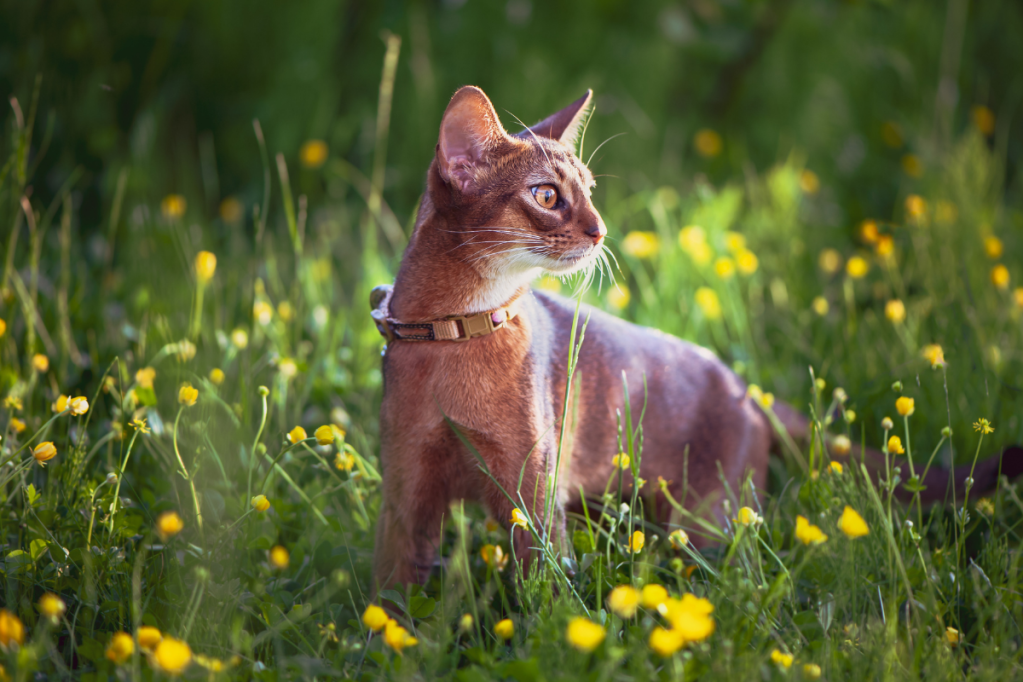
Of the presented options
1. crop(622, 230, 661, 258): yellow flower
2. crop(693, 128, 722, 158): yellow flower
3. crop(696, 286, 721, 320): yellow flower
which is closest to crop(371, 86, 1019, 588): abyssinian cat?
crop(696, 286, 721, 320): yellow flower

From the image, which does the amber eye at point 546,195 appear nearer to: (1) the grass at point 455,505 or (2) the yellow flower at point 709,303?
(1) the grass at point 455,505

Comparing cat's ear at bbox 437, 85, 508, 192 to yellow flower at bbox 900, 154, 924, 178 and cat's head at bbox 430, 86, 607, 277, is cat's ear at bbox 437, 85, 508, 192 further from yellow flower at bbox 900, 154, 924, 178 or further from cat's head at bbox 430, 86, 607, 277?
yellow flower at bbox 900, 154, 924, 178

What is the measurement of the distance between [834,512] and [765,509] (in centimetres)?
58

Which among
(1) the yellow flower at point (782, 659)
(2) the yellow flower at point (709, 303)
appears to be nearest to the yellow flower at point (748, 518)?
(1) the yellow flower at point (782, 659)

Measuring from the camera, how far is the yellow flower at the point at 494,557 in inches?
71.2

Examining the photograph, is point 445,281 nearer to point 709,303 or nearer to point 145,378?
point 145,378

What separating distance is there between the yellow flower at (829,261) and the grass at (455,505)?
21 millimetres

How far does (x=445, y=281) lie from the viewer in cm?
189

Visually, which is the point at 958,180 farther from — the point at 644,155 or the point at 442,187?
the point at 442,187

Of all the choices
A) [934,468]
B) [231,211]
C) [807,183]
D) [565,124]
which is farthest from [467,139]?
[807,183]

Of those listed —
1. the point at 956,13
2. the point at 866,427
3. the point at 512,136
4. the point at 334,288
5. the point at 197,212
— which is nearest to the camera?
the point at 512,136

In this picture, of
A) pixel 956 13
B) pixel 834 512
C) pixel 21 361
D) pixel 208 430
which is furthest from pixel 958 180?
pixel 21 361

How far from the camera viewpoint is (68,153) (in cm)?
421

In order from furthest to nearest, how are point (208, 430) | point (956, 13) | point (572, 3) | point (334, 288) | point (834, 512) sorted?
point (572, 3), point (956, 13), point (334, 288), point (208, 430), point (834, 512)
